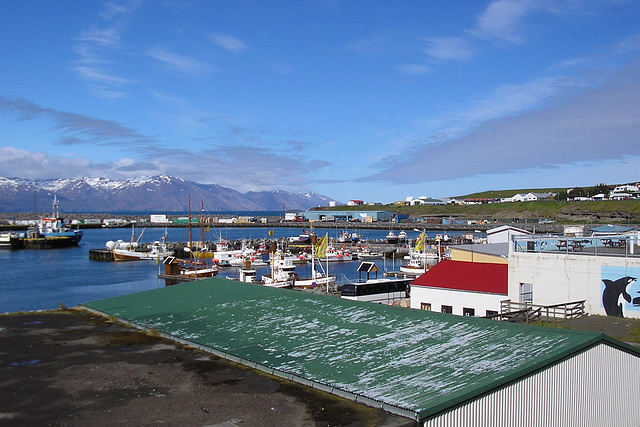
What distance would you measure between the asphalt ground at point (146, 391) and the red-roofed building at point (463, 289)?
14908 millimetres

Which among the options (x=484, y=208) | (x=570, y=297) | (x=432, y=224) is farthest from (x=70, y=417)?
(x=484, y=208)

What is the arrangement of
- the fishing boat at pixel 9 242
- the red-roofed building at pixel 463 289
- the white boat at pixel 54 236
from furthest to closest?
1. the white boat at pixel 54 236
2. the fishing boat at pixel 9 242
3. the red-roofed building at pixel 463 289

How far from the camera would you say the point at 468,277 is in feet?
83.6

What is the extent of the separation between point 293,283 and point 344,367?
40.0m

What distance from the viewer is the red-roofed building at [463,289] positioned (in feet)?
77.8

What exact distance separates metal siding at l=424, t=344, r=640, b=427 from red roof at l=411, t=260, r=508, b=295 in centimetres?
1130

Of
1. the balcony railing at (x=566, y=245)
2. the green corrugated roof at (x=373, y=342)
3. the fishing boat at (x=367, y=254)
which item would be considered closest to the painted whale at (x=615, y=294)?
the balcony railing at (x=566, y=245)

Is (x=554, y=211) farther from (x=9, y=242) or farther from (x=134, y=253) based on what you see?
(x=9, y=242)

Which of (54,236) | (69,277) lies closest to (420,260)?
(69,277)

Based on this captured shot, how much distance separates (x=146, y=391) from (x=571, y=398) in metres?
8.57

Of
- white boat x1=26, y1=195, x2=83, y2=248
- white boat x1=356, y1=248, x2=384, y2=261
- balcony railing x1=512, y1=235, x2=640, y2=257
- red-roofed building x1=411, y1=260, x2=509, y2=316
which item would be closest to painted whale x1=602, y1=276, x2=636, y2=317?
balcony railing x1=512, y1=235, x2=640, y2=257

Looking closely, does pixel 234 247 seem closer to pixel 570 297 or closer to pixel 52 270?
pixel 52 270

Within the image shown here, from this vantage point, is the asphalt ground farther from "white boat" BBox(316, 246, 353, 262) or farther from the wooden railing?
"white boat" BBox(316, 246, 353, 262)

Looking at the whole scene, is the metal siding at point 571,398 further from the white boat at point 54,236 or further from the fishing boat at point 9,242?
the fishing boat at point 9,242
